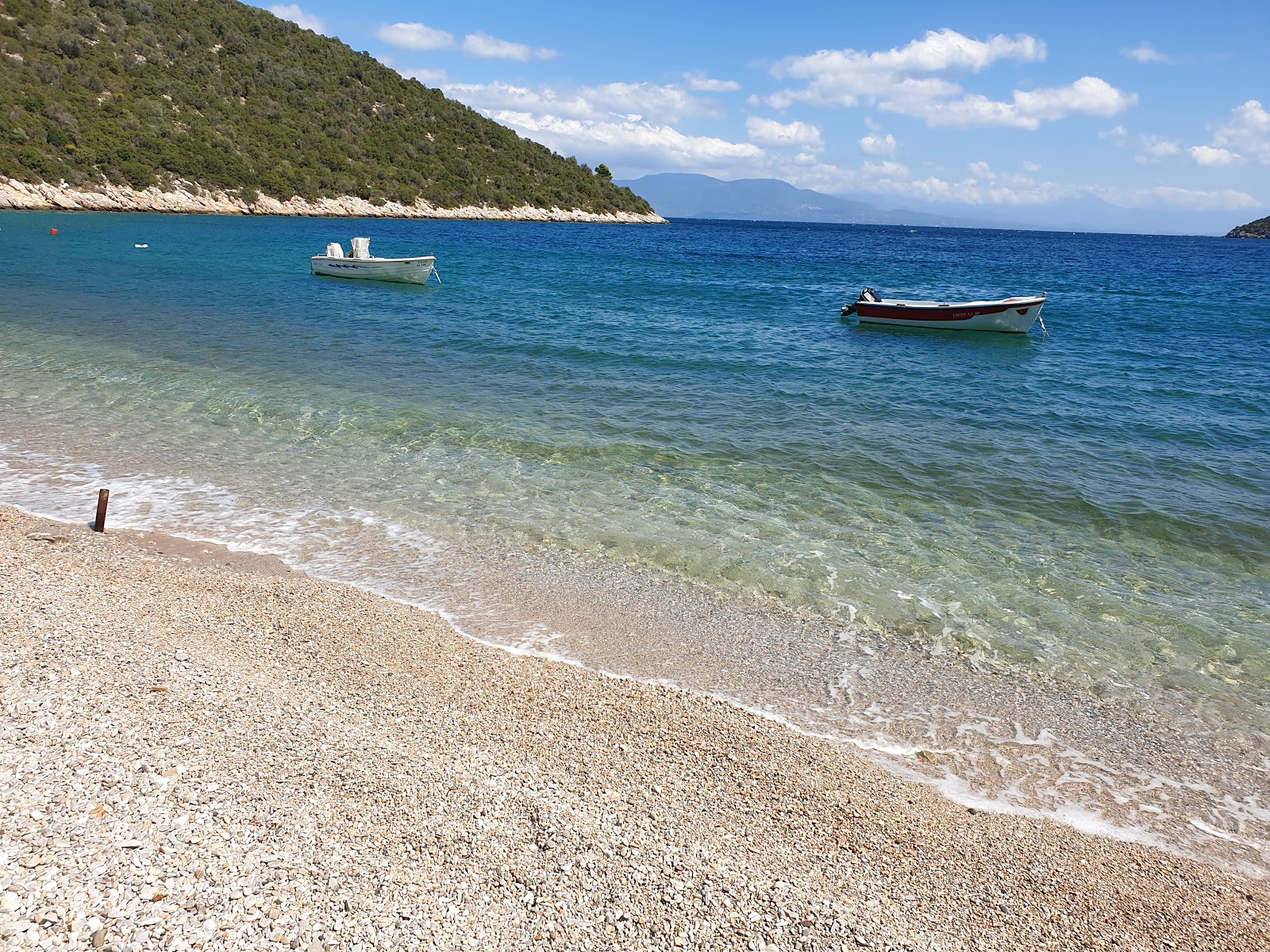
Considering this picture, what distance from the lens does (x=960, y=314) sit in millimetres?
26484

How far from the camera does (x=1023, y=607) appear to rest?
8.35 m

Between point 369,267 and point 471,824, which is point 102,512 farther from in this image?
point 369,267

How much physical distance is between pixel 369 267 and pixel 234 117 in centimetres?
6531

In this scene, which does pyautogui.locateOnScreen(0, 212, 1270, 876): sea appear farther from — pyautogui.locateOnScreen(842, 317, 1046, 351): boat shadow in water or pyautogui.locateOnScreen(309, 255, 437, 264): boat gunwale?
pyautogui.locateOnScreen(309, 255, 437, 264): boat gunwale

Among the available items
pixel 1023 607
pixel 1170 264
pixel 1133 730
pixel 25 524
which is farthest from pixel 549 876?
pixel 1170 264

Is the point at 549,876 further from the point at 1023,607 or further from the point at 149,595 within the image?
the point at 1023,607

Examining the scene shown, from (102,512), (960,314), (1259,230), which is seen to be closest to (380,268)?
(960,314)

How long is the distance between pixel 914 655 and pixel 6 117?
79082 mm

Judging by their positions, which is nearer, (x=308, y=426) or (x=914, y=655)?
(x=914, y=655)

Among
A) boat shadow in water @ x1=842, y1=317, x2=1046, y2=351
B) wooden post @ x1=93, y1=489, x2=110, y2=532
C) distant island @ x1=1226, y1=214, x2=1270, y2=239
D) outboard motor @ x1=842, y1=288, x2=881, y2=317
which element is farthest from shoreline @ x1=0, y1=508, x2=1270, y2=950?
distant island @ x1=1226, y1=214, x2=1270, y2=239

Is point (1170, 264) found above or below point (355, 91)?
below

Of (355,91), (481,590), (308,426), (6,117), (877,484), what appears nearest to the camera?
(481,590)

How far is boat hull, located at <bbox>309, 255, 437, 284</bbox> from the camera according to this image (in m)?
33.6

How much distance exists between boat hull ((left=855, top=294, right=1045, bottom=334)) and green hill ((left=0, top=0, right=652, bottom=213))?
210ft
